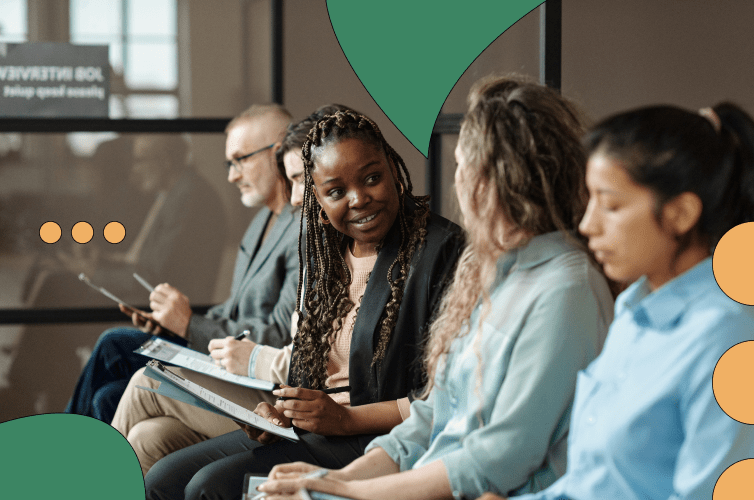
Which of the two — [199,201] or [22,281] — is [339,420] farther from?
[22,281]

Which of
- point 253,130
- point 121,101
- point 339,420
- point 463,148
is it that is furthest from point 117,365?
point 463,148

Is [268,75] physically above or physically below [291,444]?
above

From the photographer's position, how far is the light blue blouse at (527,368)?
109cm

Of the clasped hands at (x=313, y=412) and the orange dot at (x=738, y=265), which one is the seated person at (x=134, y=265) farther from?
the orange dot at (x=738, y=265)

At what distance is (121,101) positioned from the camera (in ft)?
11.1

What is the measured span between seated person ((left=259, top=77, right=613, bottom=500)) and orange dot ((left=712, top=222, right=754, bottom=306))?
0.29 m

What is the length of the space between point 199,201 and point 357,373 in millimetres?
2002

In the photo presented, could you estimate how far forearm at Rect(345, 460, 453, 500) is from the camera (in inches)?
46.0

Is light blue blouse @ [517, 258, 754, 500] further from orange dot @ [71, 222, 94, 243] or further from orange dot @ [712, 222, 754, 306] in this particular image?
orange dot @ [71, 222, 94, 243]

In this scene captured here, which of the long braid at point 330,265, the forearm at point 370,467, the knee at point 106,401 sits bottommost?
the knee at point 106,401

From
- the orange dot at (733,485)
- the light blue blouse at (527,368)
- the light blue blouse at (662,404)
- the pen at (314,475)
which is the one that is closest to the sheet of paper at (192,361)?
the pen at (314,475)

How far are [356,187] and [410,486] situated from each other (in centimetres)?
74

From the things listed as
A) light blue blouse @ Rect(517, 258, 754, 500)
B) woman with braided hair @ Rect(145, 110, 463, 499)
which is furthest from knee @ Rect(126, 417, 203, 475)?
light blue blouse @ Rect(517, 258, 754, 500)

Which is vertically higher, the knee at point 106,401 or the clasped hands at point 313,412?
the clasped hands at point 313,412
